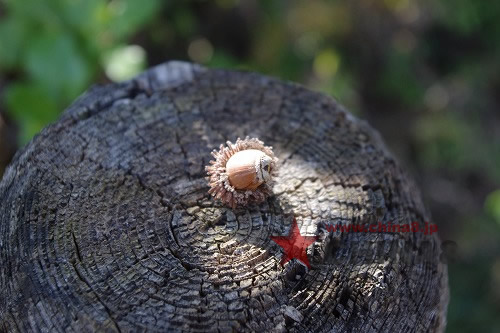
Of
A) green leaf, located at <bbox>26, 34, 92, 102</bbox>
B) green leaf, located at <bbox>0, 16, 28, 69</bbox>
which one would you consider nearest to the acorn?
green leaf, located at <bbox>26, 34, 92, 102</bbox>

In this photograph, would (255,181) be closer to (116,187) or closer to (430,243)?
(116,187)

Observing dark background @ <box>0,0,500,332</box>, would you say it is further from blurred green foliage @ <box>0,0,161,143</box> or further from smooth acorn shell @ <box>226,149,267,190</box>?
smooth acorn shell @ <box>226,149,267,190</box>

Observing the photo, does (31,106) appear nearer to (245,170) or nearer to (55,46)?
(55,46)

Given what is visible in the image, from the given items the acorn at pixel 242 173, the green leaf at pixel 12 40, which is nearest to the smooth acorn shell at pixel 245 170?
the acorn at pixel 242 173

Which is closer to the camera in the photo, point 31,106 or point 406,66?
point 31,106

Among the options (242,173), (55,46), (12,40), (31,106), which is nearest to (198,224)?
(242,173)

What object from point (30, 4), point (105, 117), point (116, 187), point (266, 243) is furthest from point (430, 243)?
point (30, 4)
